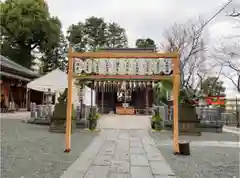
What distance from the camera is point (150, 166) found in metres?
5.03

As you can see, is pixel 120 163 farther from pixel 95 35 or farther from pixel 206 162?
pixel 95 35

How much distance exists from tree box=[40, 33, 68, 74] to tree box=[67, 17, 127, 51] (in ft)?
5.85

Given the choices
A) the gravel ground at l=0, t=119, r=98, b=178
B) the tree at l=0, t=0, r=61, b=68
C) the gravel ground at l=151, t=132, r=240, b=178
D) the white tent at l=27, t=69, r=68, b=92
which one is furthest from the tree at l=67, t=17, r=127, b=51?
the gravel ground at l=151, t=132, r=240, b=178

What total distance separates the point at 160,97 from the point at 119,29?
25456 mm

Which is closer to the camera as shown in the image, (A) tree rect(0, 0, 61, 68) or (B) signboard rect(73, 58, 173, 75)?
(B) signboard rect(73, 58, 173, 75)

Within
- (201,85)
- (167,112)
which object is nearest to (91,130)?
(167,112)

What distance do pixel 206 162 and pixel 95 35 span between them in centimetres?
3377

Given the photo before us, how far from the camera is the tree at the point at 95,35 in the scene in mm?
37188

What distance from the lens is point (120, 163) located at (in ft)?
17.1

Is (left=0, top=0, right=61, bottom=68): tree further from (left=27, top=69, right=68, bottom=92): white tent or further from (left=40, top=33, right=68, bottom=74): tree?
(left=27, top=69, right=68, bottom=92): white tent

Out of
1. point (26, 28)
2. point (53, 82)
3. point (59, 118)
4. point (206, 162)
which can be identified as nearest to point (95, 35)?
point (26, 28)

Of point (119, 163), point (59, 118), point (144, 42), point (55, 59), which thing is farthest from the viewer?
point (144, 42)

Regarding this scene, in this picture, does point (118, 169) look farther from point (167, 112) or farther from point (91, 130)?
point (167, 112)

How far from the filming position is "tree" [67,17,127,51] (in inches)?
1464
